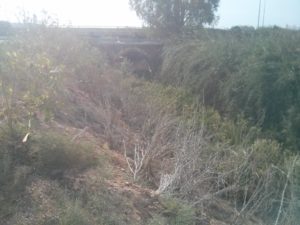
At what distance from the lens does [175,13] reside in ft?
126

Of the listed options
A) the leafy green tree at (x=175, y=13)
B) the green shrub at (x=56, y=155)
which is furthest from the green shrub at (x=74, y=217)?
the leafy green tree at (x=175, y=13)

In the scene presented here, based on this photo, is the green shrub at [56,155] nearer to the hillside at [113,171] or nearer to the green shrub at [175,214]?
the hillside at [113,171]

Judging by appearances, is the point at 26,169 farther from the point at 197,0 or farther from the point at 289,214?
the point at 197,0

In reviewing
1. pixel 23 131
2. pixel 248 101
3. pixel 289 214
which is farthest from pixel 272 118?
pixel 23 131

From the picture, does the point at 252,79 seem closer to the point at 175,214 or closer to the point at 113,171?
the point at 113,171

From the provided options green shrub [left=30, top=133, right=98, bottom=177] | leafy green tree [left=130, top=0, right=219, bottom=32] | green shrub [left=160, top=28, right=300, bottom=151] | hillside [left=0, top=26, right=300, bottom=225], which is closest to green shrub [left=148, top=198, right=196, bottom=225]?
hillside [left=0, top=26, right=300, bottom=225]

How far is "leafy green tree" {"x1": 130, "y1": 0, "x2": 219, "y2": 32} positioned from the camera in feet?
125

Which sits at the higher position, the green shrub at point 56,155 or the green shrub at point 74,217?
the green shrub at point 56,155

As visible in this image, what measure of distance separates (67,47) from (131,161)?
8.30 metres

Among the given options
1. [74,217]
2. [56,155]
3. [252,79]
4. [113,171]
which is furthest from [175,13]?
[74,217]

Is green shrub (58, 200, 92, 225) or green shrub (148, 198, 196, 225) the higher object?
green shrub (58, 200, 92, 225)

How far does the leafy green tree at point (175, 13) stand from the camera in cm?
3815

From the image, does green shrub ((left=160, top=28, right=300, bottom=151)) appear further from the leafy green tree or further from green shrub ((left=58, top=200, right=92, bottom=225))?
the leafy green tree

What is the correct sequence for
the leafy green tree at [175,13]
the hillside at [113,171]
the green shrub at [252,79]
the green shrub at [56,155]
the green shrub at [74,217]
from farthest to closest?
1. the leafy green tree at [175,13]
2. the green shrub at [252,79]
3. the green shrub at [56,155]
4. the hillside at [113,171]
5. the green shrub at [74,217]
